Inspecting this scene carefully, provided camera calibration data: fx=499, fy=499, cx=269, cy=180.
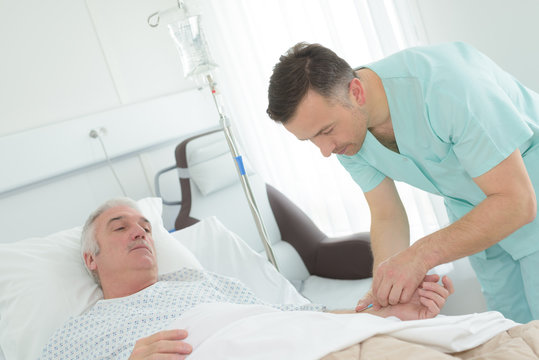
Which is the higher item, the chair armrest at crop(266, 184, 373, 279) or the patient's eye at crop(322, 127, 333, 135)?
the patient's eye at crop(322, 127, 333, 135)

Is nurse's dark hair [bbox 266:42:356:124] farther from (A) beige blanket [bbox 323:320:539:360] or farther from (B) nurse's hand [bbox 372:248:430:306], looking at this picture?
(A) beige blanket [bbox 323:320:539:360]

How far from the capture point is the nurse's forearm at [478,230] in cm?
113

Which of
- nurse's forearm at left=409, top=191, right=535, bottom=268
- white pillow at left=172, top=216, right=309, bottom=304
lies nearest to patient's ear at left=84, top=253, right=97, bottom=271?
white pillow at left=172, top=216, right=309, bottom=304

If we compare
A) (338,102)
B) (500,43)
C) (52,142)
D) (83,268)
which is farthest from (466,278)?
(52,142)

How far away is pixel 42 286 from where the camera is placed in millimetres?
1796

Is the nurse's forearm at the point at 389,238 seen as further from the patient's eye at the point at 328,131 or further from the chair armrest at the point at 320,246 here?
the chair armrest at the point at 320,246

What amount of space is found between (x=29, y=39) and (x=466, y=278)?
2.39 metres

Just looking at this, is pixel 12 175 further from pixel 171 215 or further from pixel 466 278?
pixel 466 278

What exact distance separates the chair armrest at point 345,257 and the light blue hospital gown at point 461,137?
2.10 ft

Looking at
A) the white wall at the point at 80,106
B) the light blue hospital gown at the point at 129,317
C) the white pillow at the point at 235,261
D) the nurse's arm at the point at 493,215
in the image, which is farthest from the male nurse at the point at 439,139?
the white wall at the point at 80,106

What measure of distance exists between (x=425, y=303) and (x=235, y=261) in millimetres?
1083

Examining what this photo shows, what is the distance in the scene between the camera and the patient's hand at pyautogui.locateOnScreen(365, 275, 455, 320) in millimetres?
1231

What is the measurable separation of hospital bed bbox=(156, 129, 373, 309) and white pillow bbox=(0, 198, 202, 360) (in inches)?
24.0

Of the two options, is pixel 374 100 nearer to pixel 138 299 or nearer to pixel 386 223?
pixel 386 223
